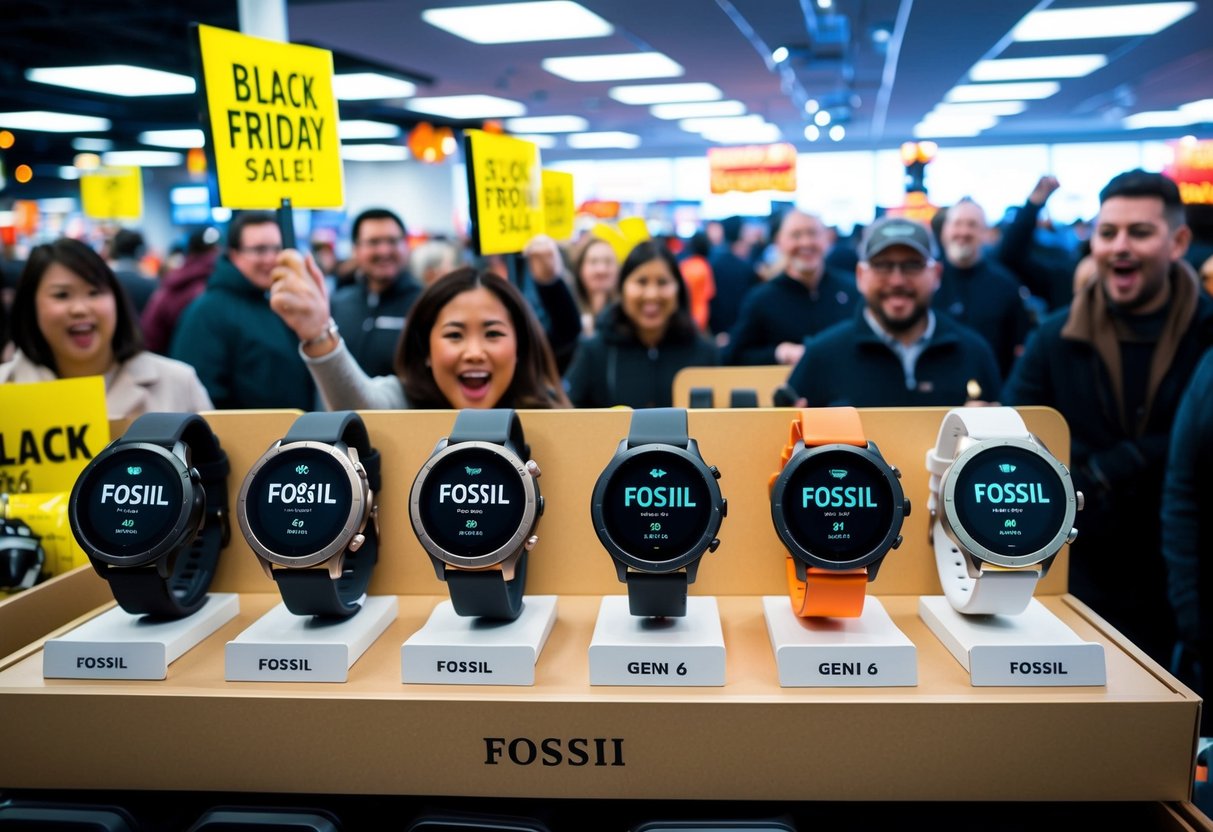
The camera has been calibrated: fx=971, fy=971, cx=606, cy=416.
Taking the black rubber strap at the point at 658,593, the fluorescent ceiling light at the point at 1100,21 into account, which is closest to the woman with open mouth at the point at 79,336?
the black rubber strap at the point at 658,593

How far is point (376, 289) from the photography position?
4.41 metres

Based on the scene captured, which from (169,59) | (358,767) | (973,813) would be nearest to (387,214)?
(358,767)

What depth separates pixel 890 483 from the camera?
4.28 feet

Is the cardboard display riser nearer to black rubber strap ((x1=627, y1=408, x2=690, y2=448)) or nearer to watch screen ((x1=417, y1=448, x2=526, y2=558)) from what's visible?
watch screen ((x1=417, y1=448, x2=526, y2=558))

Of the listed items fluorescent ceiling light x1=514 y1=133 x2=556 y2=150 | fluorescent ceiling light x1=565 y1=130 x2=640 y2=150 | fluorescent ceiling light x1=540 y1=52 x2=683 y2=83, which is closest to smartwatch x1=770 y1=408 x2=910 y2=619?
fluorescent ceiling light x1=540 y1=52 x2=683 y2=83

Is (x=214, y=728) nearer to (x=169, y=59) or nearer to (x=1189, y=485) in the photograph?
(x=1189, y=485)

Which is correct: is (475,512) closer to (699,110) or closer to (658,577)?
(658,577)

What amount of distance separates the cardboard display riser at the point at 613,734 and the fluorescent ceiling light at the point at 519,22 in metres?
6.72

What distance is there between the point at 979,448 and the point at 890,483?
0.48ft

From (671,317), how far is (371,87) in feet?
29.0

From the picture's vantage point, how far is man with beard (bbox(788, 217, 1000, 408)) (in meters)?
3.00

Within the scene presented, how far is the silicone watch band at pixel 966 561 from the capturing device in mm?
1335

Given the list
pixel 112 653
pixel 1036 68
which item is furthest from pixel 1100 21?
pixel 112 653

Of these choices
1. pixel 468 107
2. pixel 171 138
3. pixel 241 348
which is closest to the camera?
pixel 241 348
